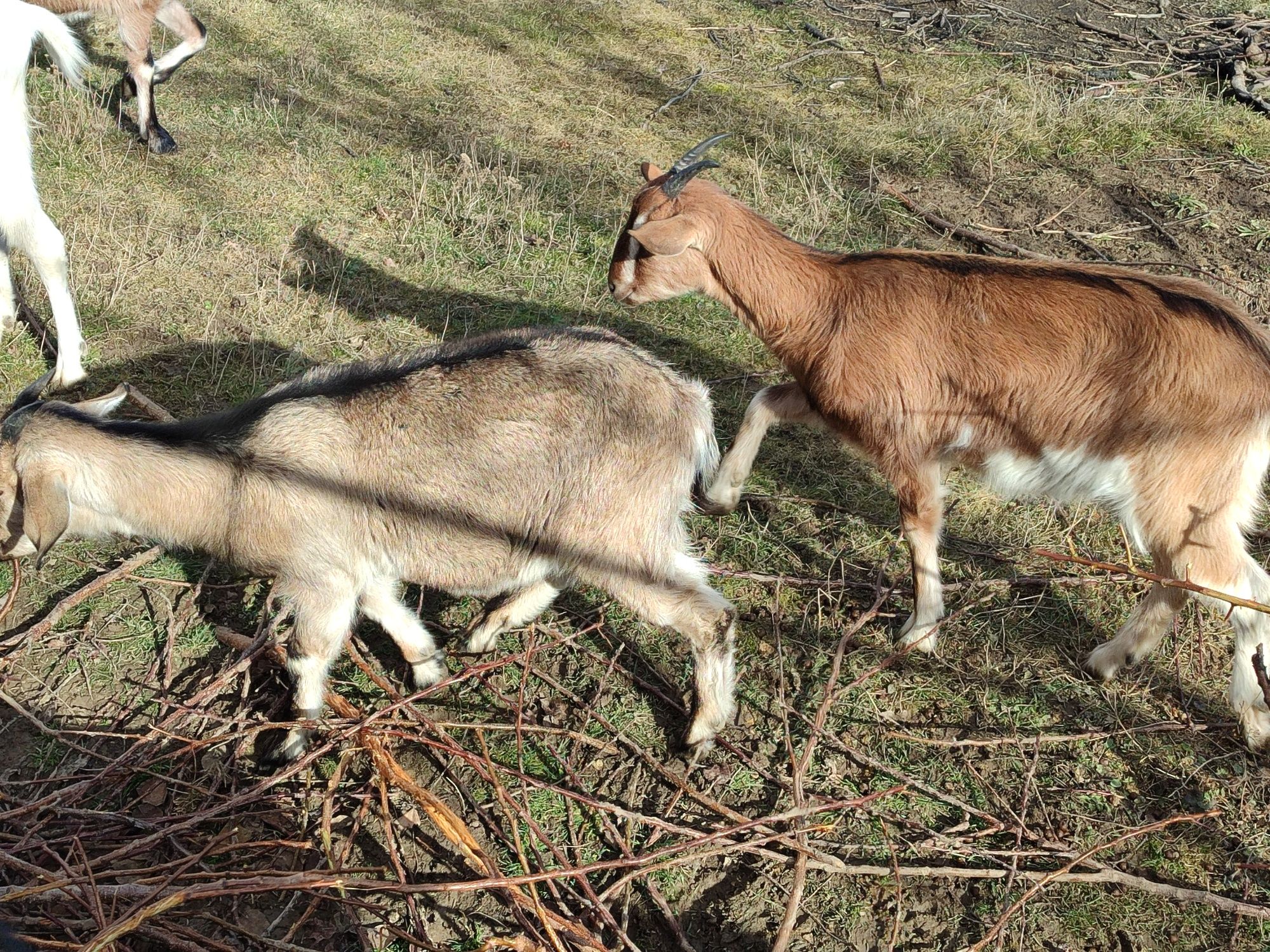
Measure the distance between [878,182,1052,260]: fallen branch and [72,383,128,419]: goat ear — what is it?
4.95m

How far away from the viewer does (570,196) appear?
6961 mm

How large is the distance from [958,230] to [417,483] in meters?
4.50

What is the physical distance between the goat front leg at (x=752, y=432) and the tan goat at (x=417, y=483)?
32.3 inches

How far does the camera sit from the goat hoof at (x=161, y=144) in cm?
713

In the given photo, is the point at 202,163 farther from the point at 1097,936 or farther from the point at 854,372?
the point at 1097,936

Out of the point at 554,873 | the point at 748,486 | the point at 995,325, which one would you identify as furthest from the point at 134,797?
the point at 995,325

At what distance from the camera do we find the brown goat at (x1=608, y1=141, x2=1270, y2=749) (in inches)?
141

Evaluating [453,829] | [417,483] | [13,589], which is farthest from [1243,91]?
[13,589]

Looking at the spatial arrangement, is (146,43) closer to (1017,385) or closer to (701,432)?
(701,432)

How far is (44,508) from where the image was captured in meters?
3.41

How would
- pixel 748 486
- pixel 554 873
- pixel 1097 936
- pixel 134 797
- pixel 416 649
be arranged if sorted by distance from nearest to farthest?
pixel 554 873 < pixel 1097 936 < pixel 134 797 < pixel 416 649 < pixel 748 486

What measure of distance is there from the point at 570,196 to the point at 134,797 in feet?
15.6

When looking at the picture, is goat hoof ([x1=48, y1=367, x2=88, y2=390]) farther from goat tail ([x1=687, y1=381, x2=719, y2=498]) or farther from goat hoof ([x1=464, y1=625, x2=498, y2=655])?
goat tail ([x1=687, y1=381, x2=719, y2=498])

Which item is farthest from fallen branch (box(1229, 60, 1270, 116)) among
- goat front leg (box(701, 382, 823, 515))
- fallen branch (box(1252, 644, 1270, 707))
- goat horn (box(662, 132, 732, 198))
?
fallen branch (box(1252, 644, 1270, 707))
